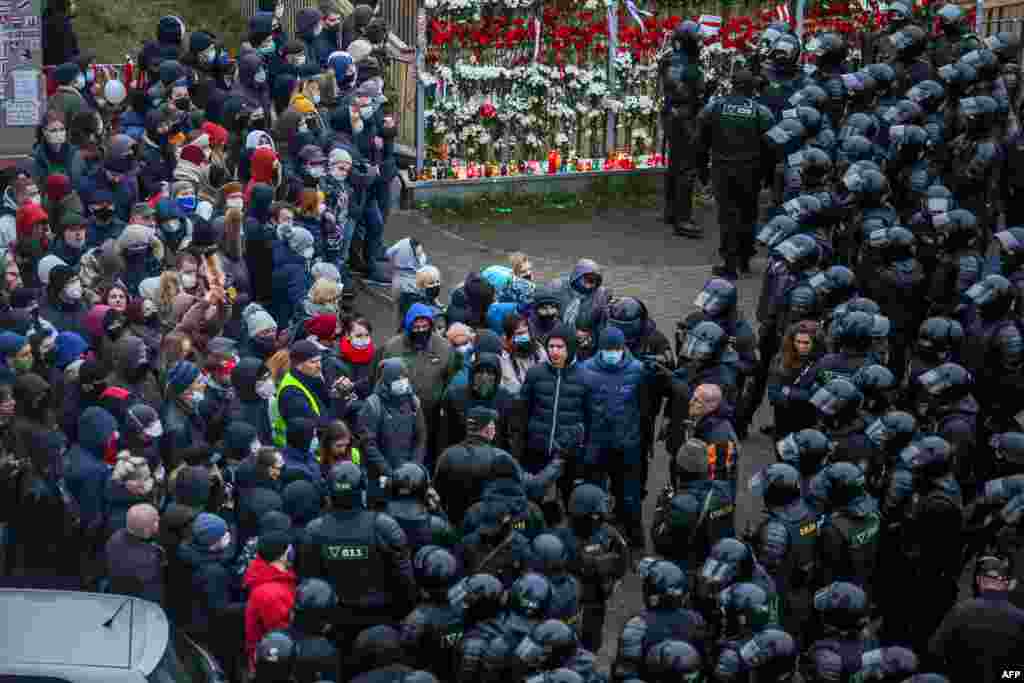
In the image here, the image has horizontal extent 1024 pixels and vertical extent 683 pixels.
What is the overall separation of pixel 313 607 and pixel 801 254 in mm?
6109

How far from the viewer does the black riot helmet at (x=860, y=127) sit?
16.3 metres

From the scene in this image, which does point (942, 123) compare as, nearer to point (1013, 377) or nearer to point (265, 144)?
point (1013, 377)

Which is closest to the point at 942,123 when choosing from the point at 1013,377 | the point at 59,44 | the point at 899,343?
the point at 899,343

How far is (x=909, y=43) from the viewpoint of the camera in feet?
59.3

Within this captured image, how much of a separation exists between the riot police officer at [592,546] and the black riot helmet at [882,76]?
865 centimetres

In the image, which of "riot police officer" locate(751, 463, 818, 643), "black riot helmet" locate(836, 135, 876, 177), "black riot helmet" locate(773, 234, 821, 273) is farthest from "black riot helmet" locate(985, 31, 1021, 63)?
"riot police officer" locate(751, 463, 818, 643)

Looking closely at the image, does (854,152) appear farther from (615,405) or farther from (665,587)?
(665,587)

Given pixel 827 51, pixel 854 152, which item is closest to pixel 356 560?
pixel 854 152

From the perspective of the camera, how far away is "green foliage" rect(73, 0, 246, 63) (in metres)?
25.3

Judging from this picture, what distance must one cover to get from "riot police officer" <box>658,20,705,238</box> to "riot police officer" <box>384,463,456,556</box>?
31.1 ft

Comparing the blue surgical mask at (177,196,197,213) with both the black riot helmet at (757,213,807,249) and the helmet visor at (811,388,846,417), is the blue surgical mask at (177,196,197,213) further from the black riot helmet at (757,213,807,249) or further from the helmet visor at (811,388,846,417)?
the helmet visor at (811,388,846,417)

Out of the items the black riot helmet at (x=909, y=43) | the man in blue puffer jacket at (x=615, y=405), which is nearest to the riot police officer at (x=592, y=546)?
the man in blue puffer jacket at (x=615, y=405)

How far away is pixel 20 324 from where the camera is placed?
486 inches

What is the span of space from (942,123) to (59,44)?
33.7 feet
